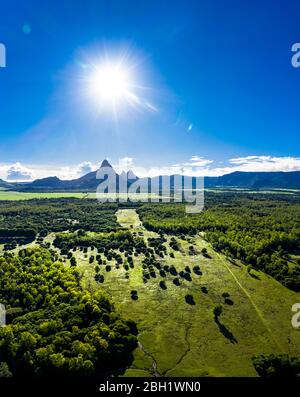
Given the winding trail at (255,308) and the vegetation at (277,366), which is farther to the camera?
the winding trail at (255,308)

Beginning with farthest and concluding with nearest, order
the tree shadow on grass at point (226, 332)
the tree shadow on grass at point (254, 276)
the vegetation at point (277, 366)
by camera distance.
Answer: the tree shadow on grass at point (254, 276)
the tree shadow on grass at point (226, 332)
the vegetation at point (277, 366)

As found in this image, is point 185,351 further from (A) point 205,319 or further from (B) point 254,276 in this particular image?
(B) point 254,276

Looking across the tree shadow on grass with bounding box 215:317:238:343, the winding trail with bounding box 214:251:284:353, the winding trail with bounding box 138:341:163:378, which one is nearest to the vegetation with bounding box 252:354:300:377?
the winding trail with bounding box 214:251:284:353

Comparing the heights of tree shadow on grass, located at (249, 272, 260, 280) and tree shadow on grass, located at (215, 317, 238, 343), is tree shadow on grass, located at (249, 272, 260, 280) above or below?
above

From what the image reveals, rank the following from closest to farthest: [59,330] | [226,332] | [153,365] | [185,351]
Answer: [153,365] < [59,330] < [185,351] < [226,332]

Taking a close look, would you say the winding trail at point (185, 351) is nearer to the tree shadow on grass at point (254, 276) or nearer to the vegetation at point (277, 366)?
the vegetation at point (277, 366)

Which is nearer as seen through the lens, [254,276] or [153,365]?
[153,365]

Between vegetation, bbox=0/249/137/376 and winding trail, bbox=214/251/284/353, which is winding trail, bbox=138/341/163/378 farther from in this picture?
winding trail, bbox=214/251/284/353

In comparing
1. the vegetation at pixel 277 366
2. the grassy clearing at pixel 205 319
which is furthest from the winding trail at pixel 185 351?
the vegetation at pixel 277 366

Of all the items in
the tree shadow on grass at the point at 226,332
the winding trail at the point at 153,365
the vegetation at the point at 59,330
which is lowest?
the winding trail at the point at 153,365

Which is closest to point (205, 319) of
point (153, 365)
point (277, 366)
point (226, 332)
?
point (226, 332)
